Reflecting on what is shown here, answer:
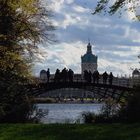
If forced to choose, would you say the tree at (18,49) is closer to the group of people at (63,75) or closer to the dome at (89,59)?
the group of people at (63,75)

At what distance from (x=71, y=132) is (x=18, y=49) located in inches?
680

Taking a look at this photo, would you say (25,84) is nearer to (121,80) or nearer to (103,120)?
(103,120)

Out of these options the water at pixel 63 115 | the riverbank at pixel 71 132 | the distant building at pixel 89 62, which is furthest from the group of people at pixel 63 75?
the distant building at pixel 89 62

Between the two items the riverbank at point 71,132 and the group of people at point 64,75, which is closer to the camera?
the riverbank at point 71,132

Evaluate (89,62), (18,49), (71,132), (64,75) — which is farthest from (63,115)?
(89,62)

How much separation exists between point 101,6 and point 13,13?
13.4 m

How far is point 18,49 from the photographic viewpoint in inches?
1666

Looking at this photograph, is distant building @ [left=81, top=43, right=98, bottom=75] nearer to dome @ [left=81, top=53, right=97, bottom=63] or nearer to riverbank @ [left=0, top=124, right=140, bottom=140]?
dome @ [left=81, top=53, right=97, bottom=63]

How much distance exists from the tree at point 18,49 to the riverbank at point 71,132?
9990mm

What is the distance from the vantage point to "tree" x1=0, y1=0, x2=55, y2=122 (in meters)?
39.1

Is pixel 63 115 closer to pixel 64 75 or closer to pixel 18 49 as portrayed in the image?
pixel 64 75

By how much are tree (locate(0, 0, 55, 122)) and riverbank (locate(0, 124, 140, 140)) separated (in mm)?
9990

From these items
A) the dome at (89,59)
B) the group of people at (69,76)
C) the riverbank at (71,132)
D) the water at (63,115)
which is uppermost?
the dome at (89,59)

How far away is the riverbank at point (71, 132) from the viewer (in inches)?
955
